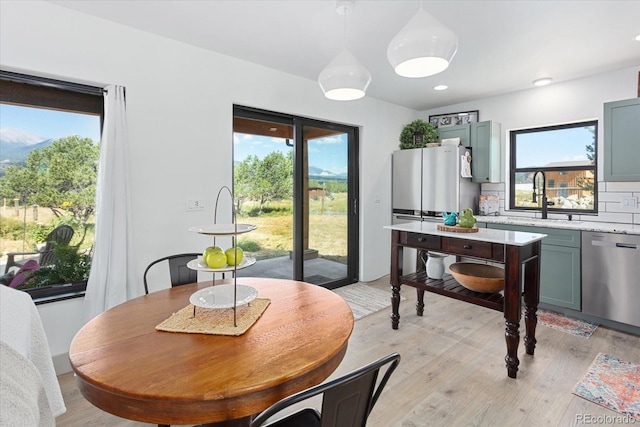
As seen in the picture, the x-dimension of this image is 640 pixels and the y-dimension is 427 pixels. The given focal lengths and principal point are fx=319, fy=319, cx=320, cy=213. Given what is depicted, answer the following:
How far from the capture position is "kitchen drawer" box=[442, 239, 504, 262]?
2291 mm

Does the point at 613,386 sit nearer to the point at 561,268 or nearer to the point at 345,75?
the point at 561,268

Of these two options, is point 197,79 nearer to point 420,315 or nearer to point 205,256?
point 205,256

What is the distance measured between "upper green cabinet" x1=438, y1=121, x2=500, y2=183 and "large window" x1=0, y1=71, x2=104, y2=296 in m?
4.13

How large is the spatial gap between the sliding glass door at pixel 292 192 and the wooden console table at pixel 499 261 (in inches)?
48.1

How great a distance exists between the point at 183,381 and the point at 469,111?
482 centimetres

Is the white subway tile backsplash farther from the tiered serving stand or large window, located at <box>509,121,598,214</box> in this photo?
the tiered serving stand

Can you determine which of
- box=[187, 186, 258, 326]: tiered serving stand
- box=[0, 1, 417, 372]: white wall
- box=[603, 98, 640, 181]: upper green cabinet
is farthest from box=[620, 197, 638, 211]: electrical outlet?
box=[187, 186, 258, 326]: tiered serving stand

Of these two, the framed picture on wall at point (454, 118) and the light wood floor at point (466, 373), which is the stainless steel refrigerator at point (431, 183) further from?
the light wood floor at point (466, 373)

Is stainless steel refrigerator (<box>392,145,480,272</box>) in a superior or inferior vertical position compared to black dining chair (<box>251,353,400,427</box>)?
superior

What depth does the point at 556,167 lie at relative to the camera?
3.85 metres

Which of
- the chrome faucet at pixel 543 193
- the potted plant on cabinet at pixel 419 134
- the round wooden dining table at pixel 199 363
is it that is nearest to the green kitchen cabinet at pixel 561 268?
the chrome faucet at pixel 543 193

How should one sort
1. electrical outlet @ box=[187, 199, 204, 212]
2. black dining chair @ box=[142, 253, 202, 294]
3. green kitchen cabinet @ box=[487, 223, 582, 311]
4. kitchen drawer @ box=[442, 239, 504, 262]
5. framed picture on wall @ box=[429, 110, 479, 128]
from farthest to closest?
framed picture on wall @ box=[429, 110, 479, 128], green kitchen cabinet @ box=[487, 223, 582, 311], electrical outlet @ box=[187, 199, 204, 212], kitchen drawer @ box=[442, 239, 504, 262], black dining chair @ box=[142, 253, 202, 294]

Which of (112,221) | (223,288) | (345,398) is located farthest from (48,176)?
(345,398)

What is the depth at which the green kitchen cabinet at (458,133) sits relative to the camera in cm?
430
